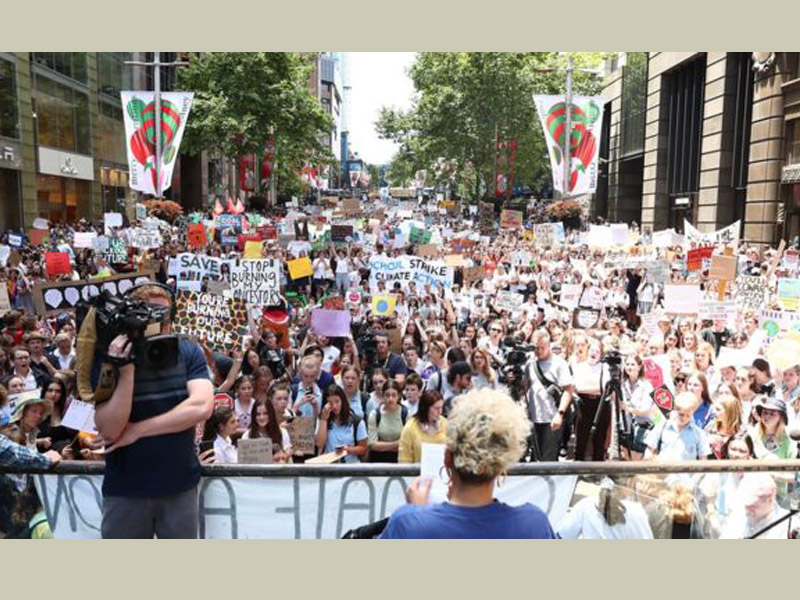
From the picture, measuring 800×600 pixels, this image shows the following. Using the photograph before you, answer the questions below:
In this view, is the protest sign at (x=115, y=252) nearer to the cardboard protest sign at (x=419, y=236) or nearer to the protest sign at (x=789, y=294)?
the cardboard protest sign at (x=419, y=236)

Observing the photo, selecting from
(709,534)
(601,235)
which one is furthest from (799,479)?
(601,235)

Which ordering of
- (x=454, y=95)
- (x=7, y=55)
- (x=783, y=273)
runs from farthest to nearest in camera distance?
(x=454, y=95) < (x=7, y=55) < (x=783, y=273)

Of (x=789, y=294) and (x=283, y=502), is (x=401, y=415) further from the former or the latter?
(x=789, y=294)

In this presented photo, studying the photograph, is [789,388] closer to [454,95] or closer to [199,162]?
[454,95]

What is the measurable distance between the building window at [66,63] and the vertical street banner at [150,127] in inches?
461

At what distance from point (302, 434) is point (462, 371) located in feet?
6.21

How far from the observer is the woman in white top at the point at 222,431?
6376mm

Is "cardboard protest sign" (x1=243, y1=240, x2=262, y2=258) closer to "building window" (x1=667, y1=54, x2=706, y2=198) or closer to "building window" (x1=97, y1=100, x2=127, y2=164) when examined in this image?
"building window" (x1=667, y1=54, x2=706, y2=198)

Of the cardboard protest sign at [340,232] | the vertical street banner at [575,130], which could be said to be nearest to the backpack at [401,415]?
the cardboard protest sign at [340,232]

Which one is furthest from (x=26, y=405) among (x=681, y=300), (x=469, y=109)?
(x=469, y=109)

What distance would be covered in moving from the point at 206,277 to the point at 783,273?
1170cm

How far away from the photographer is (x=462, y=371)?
8047 millimetres

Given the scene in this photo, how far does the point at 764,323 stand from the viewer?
11.5 m

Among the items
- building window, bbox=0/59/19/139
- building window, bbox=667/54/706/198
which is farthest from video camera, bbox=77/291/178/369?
building window, bbox=667/54/706/198
